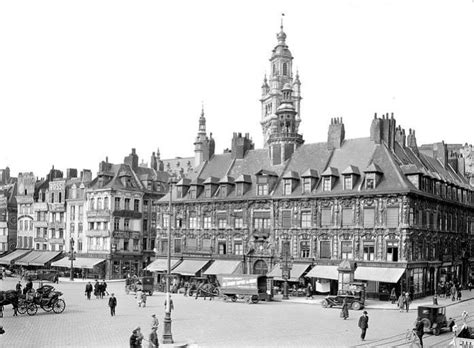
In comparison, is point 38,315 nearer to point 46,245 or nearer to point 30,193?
point 46,245

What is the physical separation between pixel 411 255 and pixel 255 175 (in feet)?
60.3

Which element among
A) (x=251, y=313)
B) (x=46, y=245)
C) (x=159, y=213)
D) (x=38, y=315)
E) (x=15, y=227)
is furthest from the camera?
(x=15, y=227)

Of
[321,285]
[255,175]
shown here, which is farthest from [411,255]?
[255,175]

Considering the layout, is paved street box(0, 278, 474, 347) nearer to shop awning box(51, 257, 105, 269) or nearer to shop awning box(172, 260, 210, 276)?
shop awning box(172, 260, 210, 276)

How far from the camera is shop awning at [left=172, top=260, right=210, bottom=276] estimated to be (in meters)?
60.4

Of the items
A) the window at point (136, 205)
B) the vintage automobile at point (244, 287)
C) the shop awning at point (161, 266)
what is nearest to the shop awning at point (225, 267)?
the shop awning at point (161, 266)

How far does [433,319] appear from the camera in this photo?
31641 millimetres

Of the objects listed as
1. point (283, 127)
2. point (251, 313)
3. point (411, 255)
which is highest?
point (283, 127)

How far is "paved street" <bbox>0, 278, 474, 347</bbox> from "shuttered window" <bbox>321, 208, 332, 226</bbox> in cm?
1164

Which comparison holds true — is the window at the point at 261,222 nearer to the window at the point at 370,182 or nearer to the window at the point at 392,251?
the window at the point at 370,182

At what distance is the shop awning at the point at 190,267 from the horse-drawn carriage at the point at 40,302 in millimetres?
23219

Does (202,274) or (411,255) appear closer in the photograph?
(411,255)

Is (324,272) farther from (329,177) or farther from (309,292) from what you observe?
(329,177)

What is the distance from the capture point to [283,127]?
6347 centimetres
